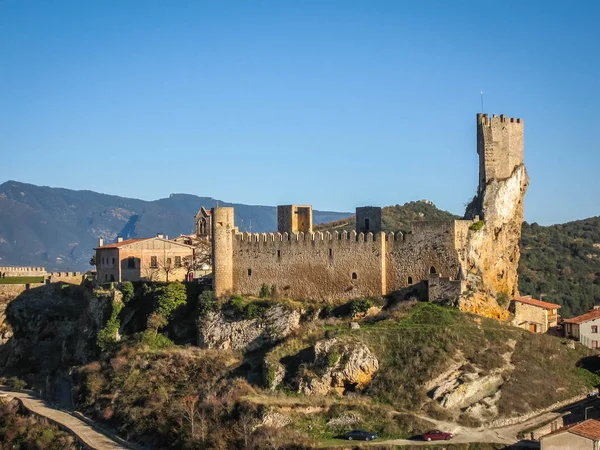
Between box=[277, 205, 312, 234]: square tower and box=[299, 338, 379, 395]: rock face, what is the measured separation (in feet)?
47.3

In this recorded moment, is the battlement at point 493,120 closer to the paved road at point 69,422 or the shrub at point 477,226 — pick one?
the shrub at point 477,226

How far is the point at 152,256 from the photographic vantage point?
228 feet

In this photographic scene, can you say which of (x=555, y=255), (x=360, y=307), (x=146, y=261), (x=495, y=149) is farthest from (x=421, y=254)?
(x=555, y=255)

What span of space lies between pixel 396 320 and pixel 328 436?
9.55 meters

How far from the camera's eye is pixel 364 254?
5653 centimetres

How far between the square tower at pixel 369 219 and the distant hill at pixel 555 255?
836 inches

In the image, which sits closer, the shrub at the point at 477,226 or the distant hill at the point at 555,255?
the shrub at the point at 477,226

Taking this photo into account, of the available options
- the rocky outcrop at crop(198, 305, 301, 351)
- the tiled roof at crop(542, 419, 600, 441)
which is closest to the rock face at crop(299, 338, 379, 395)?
the rocky outcrop at crop(198, 305, 301, 351)

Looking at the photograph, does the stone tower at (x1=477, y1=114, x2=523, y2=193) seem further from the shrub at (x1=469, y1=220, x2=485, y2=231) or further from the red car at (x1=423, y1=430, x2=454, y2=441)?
the red car at (x1=423, y1=430, x2=454, y2=441)

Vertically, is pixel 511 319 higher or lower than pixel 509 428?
higher

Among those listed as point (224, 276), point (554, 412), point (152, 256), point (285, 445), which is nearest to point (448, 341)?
point (554, 412)

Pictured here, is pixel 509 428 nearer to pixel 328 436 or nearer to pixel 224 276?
pixel 328 436

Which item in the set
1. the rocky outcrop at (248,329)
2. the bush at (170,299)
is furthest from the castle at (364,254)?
the bush at (170,299)

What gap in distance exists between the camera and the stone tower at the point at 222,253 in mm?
60406
